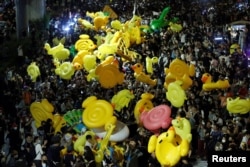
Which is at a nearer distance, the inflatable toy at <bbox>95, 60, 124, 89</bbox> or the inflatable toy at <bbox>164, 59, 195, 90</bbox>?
the inflatable toy at <bbox>164, 59, 195, 90</bbox>

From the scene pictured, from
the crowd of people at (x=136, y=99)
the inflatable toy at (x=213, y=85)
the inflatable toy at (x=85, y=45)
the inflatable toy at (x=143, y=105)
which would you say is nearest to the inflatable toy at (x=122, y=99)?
the crowd of people at (x=136, y=99)

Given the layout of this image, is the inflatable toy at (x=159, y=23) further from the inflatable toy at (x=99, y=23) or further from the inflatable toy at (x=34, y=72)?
the inflatable toy at (x=34, y=72)

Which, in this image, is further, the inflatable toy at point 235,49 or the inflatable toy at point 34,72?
the inflatable toy at point 235,49

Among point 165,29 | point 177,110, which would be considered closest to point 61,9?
point 165,29

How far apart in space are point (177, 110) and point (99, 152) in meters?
3.36

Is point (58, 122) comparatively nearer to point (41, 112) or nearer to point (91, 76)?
point (41, 112)

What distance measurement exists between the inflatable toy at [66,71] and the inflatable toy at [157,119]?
590 cm

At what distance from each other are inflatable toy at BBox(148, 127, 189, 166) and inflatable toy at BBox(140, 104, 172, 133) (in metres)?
0.56

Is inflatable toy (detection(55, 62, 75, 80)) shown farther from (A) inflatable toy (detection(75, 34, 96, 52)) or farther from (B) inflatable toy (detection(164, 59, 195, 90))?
(B) inflatable toy (detection(164, 59, 195, 90))

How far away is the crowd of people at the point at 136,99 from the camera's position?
11766 millimetres

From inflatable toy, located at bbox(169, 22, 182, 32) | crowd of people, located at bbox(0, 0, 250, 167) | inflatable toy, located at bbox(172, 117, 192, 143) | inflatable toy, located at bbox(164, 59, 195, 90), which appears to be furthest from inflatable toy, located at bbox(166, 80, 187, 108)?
inflatable toy, located at bbox(169, 22, 182, 32)

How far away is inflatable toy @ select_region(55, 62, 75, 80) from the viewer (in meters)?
18.3

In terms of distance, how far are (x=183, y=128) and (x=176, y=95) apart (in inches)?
106

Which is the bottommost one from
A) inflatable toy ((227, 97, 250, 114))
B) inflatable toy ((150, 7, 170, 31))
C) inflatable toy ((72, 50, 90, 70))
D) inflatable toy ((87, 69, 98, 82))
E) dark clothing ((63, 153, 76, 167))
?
dark clothing ((63, 153, 76, 167))
